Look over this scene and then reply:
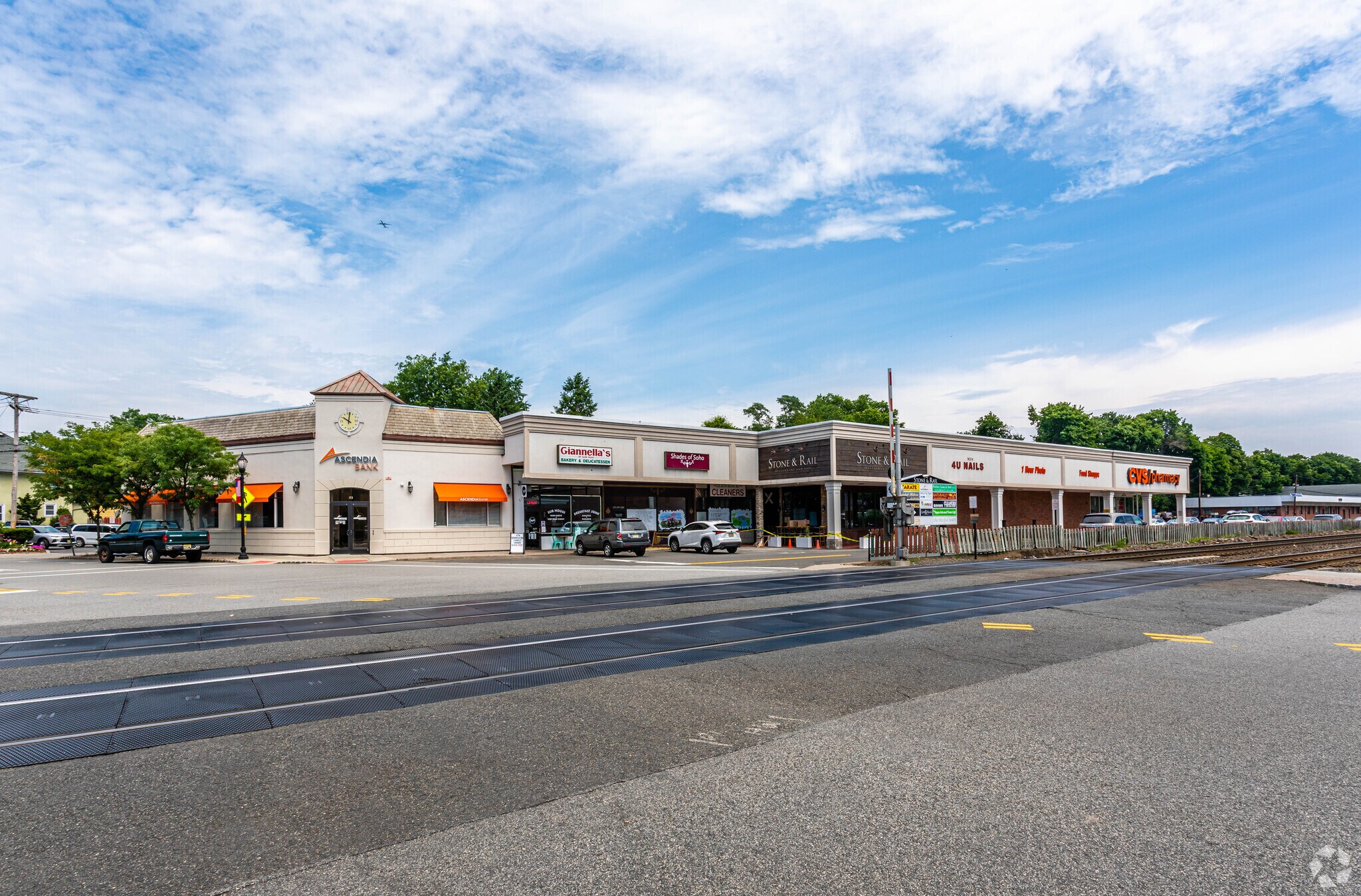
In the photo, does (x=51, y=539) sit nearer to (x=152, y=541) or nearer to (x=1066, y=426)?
(x=152, y=541)

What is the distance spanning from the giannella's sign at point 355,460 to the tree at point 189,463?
4.70 meters

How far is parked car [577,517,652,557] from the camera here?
108ft

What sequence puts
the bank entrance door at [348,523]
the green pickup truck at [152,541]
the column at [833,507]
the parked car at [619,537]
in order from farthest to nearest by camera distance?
the column at [833,507] < the bank entrance door at [348,523] < the parked car at [619,537] < the green pickup truck at [152,541]

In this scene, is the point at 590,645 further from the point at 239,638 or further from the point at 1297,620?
the point at 1297,620

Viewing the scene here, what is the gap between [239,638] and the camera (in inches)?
424

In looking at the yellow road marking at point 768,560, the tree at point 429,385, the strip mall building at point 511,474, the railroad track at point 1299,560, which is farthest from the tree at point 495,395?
the railroad track at point 1299,560

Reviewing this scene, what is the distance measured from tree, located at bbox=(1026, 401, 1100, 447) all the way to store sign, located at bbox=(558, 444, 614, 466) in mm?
79675

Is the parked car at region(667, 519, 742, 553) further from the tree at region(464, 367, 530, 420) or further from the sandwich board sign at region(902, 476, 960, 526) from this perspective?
the tree at region(464, 367, 530, 420)

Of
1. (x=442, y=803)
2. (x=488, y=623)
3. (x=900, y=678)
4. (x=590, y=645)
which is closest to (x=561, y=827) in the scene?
(x=442, y=803)

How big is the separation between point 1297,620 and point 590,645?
11.0 meters

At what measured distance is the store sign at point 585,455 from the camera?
36688 mm

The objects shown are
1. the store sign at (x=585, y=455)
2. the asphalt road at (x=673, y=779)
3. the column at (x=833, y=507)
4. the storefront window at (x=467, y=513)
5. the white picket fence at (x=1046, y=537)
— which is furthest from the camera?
the column at (x=833, y=507)

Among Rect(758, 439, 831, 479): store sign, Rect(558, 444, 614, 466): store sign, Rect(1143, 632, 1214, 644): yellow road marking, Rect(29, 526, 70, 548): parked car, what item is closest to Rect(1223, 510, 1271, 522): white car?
Rect(758, 439, 831, 479): store sign

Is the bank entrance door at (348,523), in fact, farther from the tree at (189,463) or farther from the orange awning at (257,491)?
the tree at (189,463)
